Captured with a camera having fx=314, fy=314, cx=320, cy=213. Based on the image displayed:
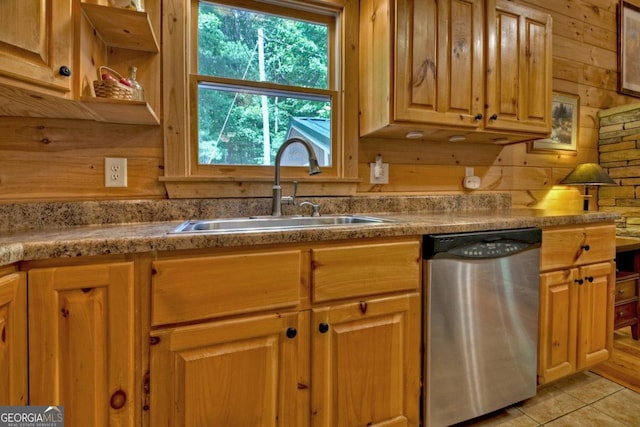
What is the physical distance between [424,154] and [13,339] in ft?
6.29

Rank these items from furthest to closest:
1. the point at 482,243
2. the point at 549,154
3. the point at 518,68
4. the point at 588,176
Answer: the point at 549,154
the point at 588,176
the point at 518,68
the point at 482,243

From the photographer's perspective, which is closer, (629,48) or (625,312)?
(625,312)

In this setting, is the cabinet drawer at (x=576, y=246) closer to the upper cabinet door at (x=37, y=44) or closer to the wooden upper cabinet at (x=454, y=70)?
the wooden upper cabinet at (x=454, y=70)

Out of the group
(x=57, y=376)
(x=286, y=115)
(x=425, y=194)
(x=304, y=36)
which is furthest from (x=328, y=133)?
(x=57, y=376)

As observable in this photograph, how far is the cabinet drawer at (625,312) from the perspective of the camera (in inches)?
76.0

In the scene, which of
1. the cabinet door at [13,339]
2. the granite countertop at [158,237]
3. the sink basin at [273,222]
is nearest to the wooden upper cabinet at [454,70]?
the sink basin at [273,222]

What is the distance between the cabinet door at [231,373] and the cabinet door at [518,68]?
5.03ft

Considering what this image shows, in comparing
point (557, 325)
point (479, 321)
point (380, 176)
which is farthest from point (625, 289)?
point (380, 176)

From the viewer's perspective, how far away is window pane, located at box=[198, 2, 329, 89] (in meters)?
1.55

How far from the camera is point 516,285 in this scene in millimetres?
1329

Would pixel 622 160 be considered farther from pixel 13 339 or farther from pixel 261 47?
pixel 13 339

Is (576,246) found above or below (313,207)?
below

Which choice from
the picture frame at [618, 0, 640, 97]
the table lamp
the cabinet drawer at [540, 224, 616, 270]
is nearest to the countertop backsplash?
the cabinet drawer at [540, 224, 616, 270]

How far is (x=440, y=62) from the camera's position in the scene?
156 centimetres
